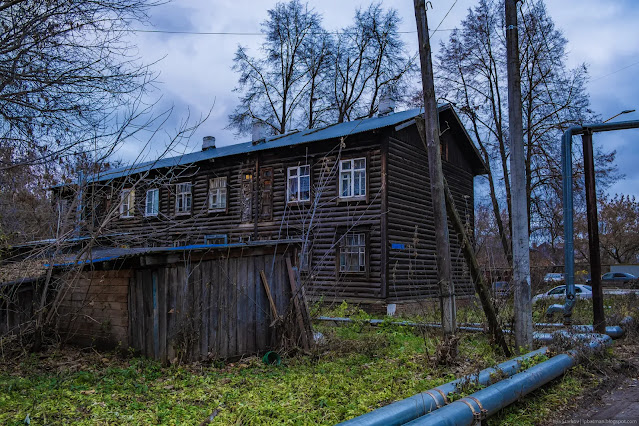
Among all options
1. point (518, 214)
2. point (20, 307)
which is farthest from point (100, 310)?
point (518, 214)

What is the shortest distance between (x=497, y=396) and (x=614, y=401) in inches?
92.7

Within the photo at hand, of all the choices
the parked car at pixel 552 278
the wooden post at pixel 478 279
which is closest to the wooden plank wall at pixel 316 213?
the parked car at pixel 552 278

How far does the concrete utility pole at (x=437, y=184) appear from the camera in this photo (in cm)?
788

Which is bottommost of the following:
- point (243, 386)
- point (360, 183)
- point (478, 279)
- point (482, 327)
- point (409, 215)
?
point (243, 386)

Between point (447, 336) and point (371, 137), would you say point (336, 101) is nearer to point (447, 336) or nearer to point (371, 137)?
point (371, 137)

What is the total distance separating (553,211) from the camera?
2531cm

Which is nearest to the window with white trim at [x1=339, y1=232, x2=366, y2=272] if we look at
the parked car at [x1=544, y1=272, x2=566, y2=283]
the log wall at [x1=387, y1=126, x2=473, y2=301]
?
the log wall at [x1=387, y1=126, x2=473, y2=301]

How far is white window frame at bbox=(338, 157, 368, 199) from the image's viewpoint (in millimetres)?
19375

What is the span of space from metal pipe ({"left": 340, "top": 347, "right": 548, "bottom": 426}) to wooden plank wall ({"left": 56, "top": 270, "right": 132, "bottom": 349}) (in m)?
5.88

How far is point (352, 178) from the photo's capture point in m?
19.5

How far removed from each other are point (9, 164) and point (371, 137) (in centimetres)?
1338

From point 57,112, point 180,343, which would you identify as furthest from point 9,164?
point 180,343

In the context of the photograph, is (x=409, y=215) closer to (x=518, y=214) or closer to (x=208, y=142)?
(x=518, y=214)

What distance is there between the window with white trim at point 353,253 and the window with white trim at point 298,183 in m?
2.62
